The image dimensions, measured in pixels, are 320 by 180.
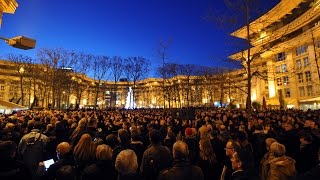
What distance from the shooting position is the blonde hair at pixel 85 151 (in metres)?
4.87

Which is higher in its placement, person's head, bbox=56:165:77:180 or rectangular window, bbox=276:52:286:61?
rectangular window, bbox=276:52:286:61

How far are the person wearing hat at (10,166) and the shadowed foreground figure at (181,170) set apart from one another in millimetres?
2202

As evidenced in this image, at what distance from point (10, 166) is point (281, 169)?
14.9 feet

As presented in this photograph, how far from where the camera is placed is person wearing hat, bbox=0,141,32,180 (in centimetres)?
370

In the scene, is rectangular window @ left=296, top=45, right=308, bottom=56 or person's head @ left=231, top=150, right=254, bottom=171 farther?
rectangular window @ left=296, top=45, right=308, bottom=56

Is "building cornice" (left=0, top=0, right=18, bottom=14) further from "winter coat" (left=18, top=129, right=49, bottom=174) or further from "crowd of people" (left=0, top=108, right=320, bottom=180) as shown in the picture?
"winter coat" (left=18, top=129, right=49, bottom=174)

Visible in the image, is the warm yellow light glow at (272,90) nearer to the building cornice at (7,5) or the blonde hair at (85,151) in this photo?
the building cornice at (7,5)

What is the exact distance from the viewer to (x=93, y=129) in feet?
27.0

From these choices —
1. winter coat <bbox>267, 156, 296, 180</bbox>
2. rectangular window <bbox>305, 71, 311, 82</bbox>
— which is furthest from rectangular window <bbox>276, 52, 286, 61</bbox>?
winter coat <bbox>267, 156, 296, 180</bbox>

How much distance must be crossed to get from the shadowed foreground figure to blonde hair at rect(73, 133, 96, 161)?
5.75 feet

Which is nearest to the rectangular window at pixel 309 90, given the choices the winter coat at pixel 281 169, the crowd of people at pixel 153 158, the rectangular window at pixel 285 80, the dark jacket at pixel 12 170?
the rectangular window at pixel 285 80

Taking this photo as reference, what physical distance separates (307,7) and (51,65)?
185 feet

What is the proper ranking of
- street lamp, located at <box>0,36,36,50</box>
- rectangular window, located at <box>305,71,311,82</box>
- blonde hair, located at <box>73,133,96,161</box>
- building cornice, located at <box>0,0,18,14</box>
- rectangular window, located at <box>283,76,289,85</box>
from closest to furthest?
blonde hair, located at <box>73,133,96,161</box>, street lamp, located at <box>0,36,36,50</box>, building cornice, located at <box>0,0,18,14</box>, rectangular window, located at <box>305,71,311,82</box>, rectangular window, located at <box>283,76,289,85</box>

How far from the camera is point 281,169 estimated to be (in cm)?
432
